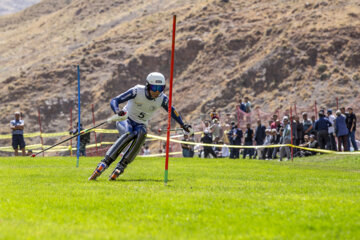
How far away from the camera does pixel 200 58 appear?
68250 millimetres

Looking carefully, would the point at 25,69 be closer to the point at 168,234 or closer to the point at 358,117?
the point at 358,117

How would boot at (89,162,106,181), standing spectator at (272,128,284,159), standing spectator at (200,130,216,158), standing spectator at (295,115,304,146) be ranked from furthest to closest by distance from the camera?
standing spectator at (200,130,216,158) → standing spectator at (295,115,304,146) → standing spectator at (272,128,284,159) → boot at (89,162,106,181)

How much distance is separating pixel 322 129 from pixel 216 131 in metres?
5.83

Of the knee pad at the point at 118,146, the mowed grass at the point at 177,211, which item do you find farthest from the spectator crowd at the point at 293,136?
the mowed grass at the point at 177,211

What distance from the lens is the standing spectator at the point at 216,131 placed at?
100 feet

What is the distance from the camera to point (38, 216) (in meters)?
7.73

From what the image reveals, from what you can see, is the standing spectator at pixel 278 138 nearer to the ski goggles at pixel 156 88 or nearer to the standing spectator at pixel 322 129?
the standing spectator at pixel 322 129

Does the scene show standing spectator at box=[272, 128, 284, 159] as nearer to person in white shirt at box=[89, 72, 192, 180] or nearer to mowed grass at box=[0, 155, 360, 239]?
person in white shirt at box=[89, 72, 192, 180]

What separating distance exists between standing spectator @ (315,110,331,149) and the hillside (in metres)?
24.3

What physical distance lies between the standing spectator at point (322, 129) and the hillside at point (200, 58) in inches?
955

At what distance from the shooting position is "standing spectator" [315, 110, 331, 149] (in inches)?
1072

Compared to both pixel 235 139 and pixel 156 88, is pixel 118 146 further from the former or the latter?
pixel 235 139

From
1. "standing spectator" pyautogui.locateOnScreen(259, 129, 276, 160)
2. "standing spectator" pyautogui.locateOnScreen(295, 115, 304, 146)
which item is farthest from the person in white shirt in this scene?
"standing spectator" pyautogui.locateOnScreen(295, 115, 304, 146)

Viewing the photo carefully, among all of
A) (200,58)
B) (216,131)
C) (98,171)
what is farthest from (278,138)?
(200,58)
